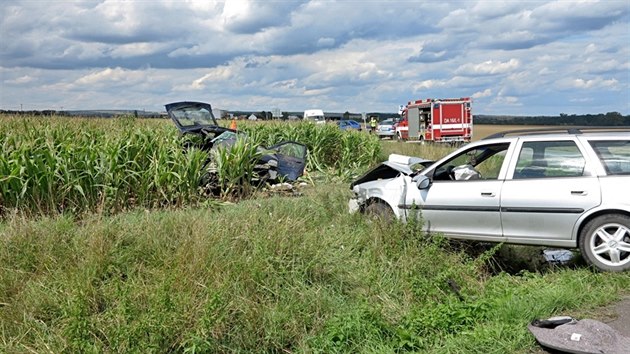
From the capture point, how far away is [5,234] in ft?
17.6

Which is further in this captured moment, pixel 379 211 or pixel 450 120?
pixel 450 120

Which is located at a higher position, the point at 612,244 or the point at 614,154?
the point at 614,154

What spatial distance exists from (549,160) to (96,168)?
276 inches

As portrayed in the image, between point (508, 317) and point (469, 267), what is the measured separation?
136cm

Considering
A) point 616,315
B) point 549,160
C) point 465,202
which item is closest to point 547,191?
point 549,160

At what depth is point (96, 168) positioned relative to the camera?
26.7ft

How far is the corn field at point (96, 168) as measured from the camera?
7598 mm

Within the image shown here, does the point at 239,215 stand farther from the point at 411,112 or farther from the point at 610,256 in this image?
the point at 411,112

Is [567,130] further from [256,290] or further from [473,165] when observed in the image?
[256,290]

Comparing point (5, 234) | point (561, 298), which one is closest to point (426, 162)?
point (561, 298)

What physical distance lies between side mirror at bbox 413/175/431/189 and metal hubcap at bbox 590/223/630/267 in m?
2.15

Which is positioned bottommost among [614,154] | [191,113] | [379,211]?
[379,211]

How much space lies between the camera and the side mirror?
6898 millimetres

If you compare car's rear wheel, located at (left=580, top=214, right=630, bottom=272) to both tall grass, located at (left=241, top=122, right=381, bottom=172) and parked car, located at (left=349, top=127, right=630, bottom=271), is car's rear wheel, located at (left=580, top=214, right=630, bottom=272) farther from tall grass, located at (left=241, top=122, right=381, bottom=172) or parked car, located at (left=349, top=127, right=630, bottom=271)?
tall grass, located at (left=241, top=122, right=381, bottom=172)
